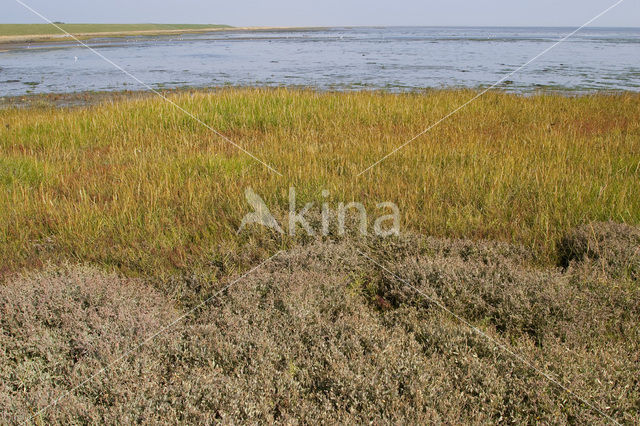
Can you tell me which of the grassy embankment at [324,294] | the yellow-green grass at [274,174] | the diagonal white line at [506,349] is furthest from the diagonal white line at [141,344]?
the diagonal white line at [506,349]

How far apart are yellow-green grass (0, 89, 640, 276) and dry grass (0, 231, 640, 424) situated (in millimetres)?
693

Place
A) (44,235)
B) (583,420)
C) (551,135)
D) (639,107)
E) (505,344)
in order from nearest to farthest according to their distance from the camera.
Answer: (583,420) → (505,344) → (44,235) → (551,135) → (639,107)

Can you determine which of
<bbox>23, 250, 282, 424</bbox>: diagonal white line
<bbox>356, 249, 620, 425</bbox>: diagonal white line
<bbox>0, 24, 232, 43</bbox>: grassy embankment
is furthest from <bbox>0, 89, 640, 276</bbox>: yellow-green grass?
<bbox>0, 24, 232, 43</bbox>: grassy embankment

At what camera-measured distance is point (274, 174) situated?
555 cm

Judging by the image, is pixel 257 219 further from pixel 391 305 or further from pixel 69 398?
pixel 69 398

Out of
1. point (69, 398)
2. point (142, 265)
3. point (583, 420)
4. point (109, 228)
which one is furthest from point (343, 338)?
point (109, 228)

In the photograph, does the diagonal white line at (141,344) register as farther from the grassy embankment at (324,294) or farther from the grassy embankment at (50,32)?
the grassy embankment at (50,32)

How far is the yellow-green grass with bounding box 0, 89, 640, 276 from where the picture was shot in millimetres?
4176

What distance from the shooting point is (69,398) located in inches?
89.5

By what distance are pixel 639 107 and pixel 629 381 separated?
10.1 m

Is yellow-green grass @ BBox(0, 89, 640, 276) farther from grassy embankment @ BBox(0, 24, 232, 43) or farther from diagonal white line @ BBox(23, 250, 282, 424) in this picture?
grassy embankment @ BBox(0, 24, 232, 43)

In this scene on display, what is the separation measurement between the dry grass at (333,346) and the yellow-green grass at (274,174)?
0.69 meters

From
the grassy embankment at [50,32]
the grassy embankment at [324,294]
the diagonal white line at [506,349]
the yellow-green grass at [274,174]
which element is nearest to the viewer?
the diagonal white line at [506,349]

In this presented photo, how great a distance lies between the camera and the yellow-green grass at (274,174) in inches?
164
